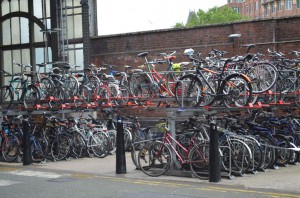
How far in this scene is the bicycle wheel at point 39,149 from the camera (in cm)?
1482

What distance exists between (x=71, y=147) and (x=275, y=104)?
20.1ft

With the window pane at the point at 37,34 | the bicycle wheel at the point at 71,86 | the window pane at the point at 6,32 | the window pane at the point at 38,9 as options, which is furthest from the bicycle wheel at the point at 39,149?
the window pane at the point at 6,32

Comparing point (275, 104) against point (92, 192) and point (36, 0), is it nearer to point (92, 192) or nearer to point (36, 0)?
point (92, 192)

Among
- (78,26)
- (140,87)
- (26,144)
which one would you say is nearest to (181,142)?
(140,87)

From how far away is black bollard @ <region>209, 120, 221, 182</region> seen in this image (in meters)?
10.4

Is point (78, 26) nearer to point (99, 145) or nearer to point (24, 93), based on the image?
point (24, 93)

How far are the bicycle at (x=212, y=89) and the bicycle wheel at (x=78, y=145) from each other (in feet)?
13.1

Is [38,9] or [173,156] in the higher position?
[38,9]

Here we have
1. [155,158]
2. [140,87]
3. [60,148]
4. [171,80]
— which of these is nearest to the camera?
[155,158]

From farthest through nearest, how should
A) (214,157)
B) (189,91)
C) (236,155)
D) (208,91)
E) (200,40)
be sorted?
(200,40) < (189,91) < (208,91) < (236,155) < (214,157)

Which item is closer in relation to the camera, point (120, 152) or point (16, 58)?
point (120, 152)

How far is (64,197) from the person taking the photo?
366 inches

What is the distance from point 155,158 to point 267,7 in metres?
90.2

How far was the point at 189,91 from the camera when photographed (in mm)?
12008
